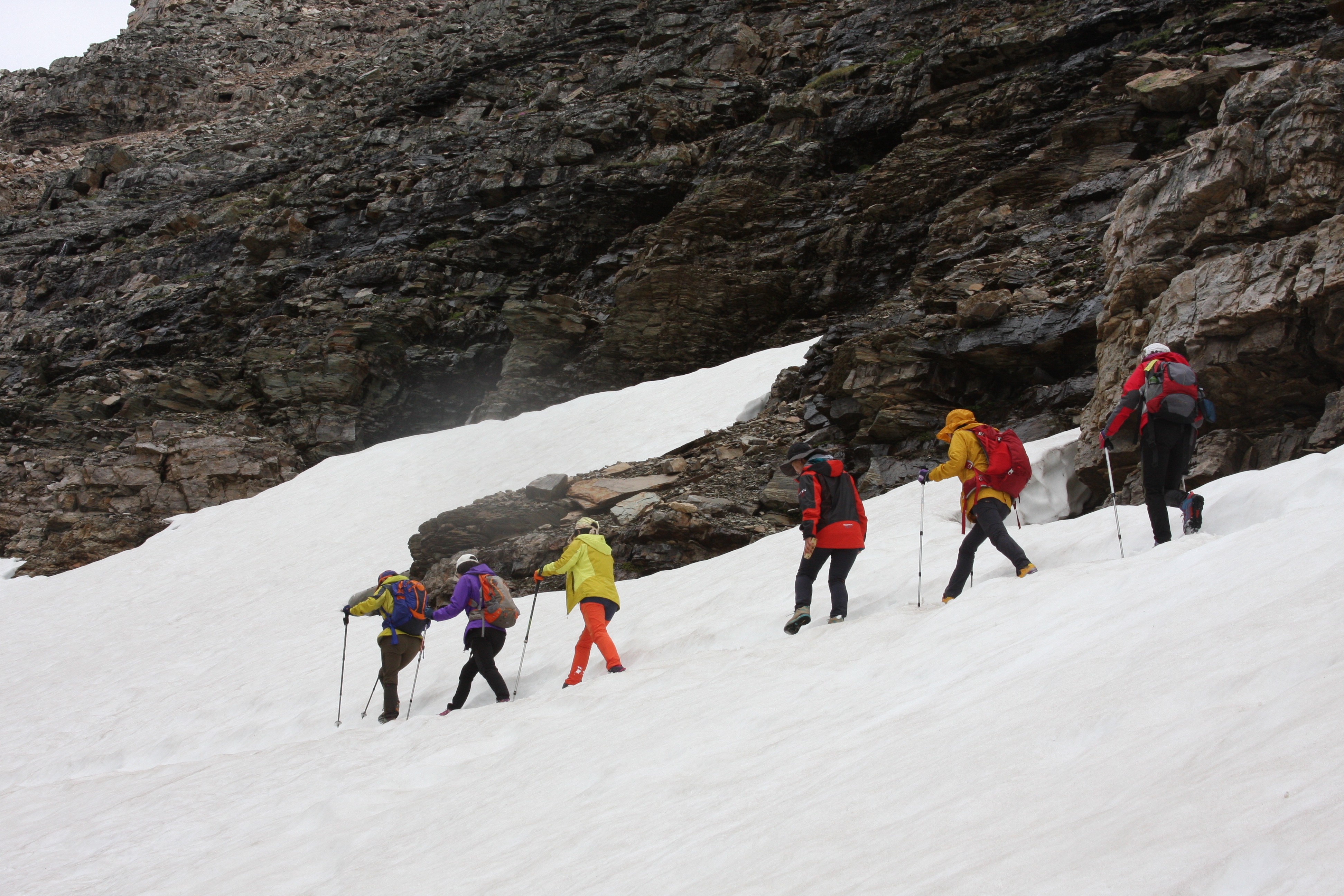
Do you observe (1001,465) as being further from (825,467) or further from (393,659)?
(393,659)

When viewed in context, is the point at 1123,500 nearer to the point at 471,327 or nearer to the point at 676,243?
the point at 676,243

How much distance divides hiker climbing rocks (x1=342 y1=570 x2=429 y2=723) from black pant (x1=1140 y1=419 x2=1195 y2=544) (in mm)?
7298

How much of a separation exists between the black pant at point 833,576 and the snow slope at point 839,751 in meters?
0.22

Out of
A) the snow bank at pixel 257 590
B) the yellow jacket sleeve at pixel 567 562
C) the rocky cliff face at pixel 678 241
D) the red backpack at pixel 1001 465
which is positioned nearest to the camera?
the red backpack at pixel 1001 465

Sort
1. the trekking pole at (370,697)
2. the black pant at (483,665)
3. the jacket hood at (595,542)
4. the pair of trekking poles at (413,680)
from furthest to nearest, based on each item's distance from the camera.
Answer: the trekking pole at (370,697) → the pair of trekking poles at (413,680) → the black pant at (483,665) → the jacket hood at (595,542)

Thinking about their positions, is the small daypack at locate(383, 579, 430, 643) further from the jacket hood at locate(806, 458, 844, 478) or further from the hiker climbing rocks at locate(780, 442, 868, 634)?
the jacket hood at locate(806, 458, 844, 478)

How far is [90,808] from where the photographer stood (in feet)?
24.6

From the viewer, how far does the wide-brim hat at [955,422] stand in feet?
24.8

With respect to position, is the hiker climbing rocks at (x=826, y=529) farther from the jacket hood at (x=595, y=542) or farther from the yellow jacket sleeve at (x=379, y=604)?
the yellow jacket sleeve at (x=379, y=604)

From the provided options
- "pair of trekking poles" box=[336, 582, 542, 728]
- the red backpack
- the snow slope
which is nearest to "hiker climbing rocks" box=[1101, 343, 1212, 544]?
the snow slope

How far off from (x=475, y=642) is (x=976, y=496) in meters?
5.07

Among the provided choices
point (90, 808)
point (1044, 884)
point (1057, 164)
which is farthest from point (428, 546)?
point (1057, 164)

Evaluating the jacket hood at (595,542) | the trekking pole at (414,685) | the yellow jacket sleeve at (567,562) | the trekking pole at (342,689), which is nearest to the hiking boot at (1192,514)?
the jacket hood at (595,542)

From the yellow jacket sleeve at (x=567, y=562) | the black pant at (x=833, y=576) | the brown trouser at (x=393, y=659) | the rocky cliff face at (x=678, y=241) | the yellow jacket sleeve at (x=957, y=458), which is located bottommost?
the brown trouser at (x=393, y=659)
